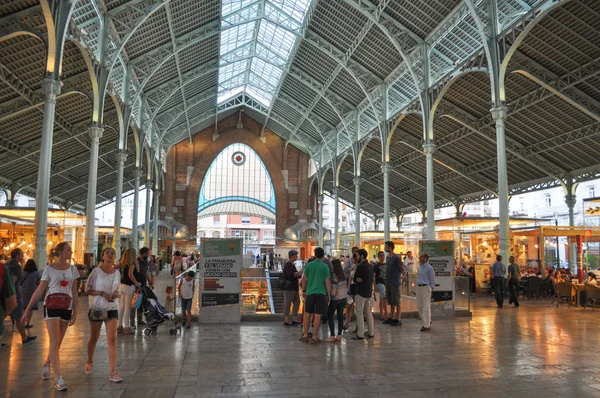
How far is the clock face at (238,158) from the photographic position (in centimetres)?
4259

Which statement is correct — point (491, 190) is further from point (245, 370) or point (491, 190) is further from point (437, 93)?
point (245, 370)

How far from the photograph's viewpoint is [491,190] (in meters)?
30.0

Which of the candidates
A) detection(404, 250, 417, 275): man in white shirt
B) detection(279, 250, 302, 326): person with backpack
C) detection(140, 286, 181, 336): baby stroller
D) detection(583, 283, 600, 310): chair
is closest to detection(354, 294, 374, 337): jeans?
detection(279, 250, 302, 326): person with backpack

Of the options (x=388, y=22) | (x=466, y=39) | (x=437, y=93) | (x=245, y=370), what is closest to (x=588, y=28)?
(x=466, y=39)

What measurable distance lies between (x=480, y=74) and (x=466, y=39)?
A: 2.07 metres

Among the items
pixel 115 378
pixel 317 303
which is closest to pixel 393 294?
pixel 317 303

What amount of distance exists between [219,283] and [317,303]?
2.87 meters

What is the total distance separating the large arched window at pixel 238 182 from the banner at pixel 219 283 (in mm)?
33363

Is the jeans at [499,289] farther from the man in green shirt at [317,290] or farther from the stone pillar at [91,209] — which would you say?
the stone pillar at [91,209]

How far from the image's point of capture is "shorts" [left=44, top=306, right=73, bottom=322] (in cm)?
455

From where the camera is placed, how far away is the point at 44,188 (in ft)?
38.2

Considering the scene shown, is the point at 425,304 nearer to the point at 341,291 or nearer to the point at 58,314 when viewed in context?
the point at 341,291

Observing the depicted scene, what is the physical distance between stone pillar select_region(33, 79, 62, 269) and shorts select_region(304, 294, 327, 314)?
756 centimetres

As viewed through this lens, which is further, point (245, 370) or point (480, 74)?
point (480, 74)
